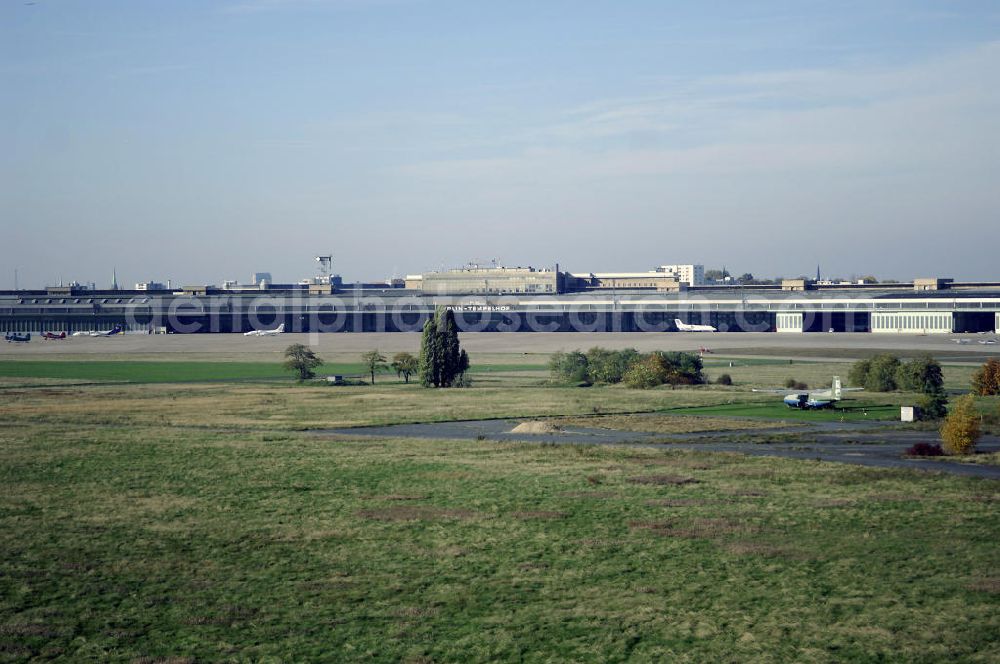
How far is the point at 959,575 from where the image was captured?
28.7 meters

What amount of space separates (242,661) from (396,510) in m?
16.2

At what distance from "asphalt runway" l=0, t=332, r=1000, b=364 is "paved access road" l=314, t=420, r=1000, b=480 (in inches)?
2285

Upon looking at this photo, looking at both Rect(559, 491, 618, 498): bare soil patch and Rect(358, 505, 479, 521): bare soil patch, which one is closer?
Rect(358, 505, 479, 521): bare soil patch

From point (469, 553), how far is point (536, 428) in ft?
102

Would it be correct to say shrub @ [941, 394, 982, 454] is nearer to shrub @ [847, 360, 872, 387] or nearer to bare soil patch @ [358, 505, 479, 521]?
bare soil patch @ [358, 505, 479, 521]

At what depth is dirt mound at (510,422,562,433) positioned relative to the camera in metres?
62.2

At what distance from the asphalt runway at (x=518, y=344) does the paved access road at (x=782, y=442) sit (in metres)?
58.0

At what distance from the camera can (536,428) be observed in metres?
62.6

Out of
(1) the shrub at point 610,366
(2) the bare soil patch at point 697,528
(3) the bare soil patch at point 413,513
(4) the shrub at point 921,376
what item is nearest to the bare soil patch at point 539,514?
(3) the bare soil patch at point 413,513

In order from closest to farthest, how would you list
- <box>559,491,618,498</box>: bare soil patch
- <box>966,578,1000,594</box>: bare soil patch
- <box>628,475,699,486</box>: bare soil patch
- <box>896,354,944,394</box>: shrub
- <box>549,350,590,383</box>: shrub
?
<box>966,578,1000,594</box>: bare soil patch
<box>559,491,618,498</box>: bare soil patch
<box>628,475,699,486</box>: bare soil patch
<box>896,354,944,394</box>: shrub
<box>549,350,590,383</box>: shrub

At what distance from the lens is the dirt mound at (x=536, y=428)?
A: 62250mm

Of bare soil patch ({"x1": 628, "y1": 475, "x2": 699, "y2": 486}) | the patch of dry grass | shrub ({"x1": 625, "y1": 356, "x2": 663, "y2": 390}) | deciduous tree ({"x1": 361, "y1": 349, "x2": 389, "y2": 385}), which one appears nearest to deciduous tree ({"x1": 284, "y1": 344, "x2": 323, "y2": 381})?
deciduous tree ({"x1": 361, "y1": 349, "x2": 389, "y2": 385})

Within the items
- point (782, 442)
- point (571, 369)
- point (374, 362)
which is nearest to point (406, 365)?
point (374, 362)

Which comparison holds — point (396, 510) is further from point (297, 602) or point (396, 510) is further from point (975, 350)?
point (975, 350)
